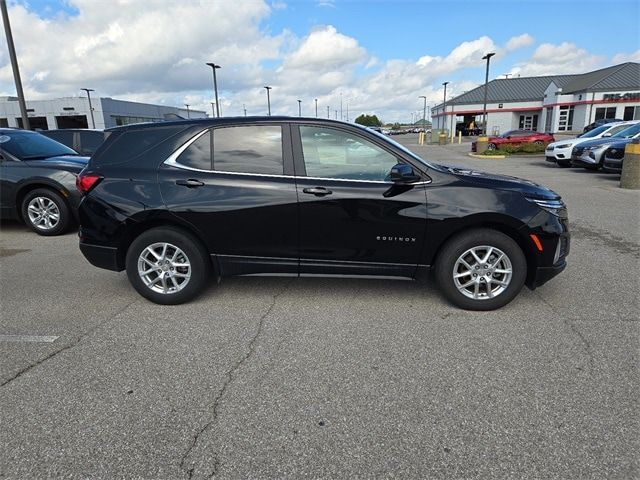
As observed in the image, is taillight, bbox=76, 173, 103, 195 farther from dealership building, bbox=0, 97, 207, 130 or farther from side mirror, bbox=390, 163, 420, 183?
dealership building, bbox=0, 97, 207, 130

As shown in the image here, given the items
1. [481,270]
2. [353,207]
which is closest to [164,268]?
[353,207]

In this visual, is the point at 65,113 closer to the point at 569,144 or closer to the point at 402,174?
the point at 569,144

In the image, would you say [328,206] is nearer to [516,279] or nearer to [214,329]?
[214,329]

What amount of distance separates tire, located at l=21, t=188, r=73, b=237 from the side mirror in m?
5.66

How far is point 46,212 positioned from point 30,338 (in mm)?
4108

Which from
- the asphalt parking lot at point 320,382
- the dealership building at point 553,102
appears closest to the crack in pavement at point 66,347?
the asphalt parking lot at point 320,382

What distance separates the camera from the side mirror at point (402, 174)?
11.6 feet

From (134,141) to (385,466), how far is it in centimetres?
352

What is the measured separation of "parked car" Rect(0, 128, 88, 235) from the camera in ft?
21.8

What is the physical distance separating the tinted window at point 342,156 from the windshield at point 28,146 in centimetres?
582

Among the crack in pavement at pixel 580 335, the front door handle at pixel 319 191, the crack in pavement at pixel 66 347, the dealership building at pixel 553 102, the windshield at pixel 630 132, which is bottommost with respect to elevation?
the crack in pavement at pixel 580 335

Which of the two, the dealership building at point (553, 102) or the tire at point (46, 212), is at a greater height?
the dealership building at point (553, 102)

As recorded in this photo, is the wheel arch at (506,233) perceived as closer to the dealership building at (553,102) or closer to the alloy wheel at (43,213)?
the alloy wheel at (43,213)

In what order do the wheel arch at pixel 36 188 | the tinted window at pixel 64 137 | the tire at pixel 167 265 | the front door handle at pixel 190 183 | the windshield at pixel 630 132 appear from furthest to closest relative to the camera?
the windshield at pixel 630 132, the tinted window at pixel 64 137, the wheel arch at pixel 36 188, the tire at pixel 167 265, the front door handle at pixel 190 183
